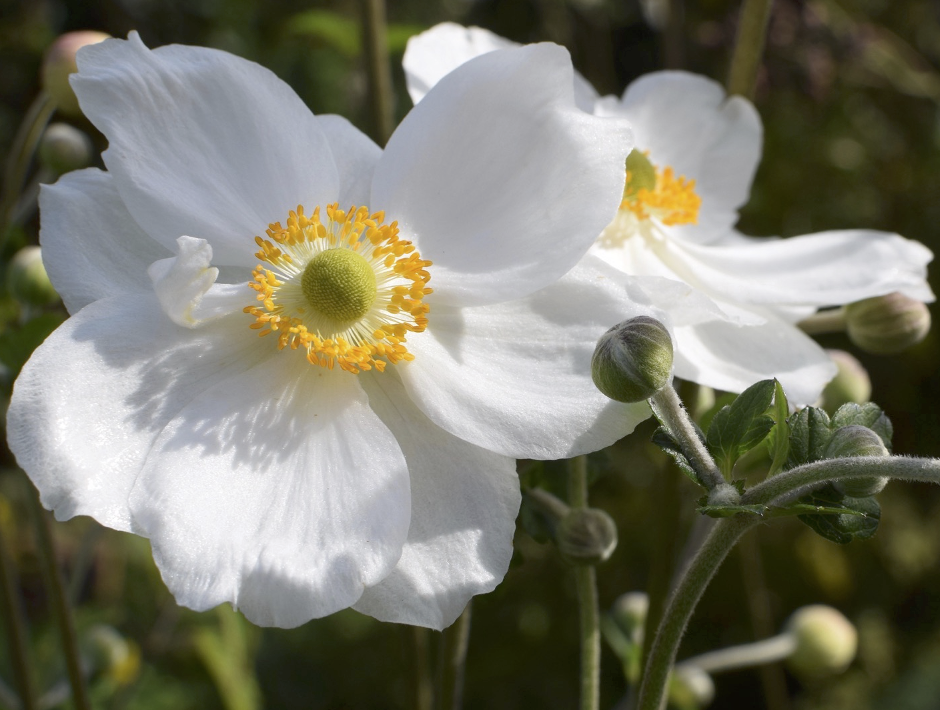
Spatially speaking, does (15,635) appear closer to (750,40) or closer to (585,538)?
(585,538)

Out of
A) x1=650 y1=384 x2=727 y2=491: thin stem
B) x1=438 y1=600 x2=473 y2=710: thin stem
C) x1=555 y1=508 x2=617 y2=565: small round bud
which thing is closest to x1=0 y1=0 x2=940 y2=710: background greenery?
x1=438 y1=600 x2=473 y2=710: thin stem

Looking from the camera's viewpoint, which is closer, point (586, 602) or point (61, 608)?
point (586, 602)

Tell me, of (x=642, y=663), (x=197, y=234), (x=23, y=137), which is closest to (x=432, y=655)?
(x=642, y=663)

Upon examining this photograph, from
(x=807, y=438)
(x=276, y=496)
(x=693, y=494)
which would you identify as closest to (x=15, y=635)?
(x=276, y=496)

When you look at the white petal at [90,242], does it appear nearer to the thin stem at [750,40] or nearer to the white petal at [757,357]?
the white petal at [757,357]

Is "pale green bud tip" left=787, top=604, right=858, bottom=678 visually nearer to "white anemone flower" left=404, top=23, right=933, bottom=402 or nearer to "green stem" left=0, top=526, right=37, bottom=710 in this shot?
"white anemone flower" left=404, top=23, right=933, bottom=402
